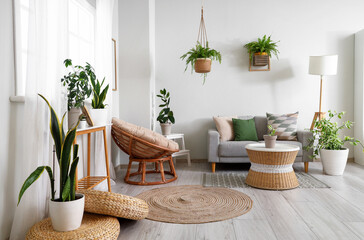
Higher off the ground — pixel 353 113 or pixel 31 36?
pixel 31 36

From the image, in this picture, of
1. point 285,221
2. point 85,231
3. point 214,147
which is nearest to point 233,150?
point 214,147

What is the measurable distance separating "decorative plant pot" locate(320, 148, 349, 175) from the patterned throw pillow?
51 cm

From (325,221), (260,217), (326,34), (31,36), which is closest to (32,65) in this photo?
(31,36)

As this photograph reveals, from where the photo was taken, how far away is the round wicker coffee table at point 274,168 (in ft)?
10.8

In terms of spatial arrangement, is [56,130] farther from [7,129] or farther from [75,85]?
[75,85]

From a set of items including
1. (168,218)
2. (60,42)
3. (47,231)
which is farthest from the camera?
(168,218)

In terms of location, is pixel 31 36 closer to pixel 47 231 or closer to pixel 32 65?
pixel 32 65

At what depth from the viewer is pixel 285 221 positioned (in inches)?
94.3

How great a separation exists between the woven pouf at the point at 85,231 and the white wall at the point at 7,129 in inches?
8.7

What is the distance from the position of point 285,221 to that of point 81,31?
2.78 m

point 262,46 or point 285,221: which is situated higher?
point 262,46

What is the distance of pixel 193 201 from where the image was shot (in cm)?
291

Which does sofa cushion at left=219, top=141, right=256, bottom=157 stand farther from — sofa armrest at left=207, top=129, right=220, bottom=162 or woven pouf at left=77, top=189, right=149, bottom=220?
woven pouf at left=77, top=189, right=149, bottom=220

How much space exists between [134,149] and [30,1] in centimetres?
195
